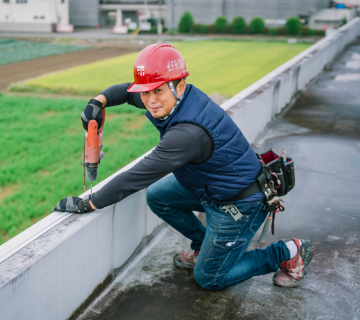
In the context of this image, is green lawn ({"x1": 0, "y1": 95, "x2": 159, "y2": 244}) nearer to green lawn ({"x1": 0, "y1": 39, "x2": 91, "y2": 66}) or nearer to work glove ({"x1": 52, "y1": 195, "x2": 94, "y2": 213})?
work glove ({"x1": 52, "y1": 195, "x2": 94, "y2": 213})

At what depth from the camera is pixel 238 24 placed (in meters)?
48.3

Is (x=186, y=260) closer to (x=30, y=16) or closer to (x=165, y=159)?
(x=165, y=159)

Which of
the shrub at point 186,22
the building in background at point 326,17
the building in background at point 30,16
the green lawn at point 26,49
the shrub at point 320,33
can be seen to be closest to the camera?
the green lawn at point 26,49

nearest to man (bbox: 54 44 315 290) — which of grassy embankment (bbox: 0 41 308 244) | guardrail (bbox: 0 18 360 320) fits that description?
Result: guardrail (bbox: 0 18 360 320)

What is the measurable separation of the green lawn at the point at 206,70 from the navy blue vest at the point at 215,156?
15204mm

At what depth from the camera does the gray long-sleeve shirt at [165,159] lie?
272cm

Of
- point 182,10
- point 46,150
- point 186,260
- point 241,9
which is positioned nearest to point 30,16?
point 182,10

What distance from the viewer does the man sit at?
279 centimetres

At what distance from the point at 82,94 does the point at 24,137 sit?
8.49 m

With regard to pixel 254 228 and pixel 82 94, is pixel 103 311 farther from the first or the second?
pixel 82 94

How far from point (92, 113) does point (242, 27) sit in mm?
47848

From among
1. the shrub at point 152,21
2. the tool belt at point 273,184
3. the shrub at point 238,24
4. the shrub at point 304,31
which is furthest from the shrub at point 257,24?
the tool belt at point 273,184

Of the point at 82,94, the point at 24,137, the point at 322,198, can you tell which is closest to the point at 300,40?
the point at 82,94

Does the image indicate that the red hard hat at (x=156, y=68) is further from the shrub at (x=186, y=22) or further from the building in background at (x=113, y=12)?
the building in background at (x=113, y=12)
